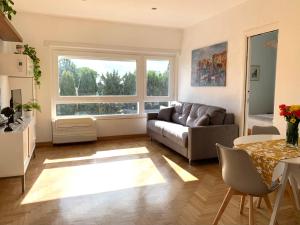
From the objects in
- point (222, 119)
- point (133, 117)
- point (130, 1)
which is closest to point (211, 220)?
point (222, 119)

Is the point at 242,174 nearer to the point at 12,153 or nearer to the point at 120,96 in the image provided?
the point at 12,153

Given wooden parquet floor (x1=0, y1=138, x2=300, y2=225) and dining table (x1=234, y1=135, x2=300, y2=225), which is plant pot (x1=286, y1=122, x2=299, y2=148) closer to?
dining table (x1=234, y1=135, x2=300, y2=225)

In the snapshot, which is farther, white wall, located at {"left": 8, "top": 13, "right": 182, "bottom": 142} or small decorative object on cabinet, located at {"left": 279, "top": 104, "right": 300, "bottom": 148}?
white wall, located at {"left": 8, "top": 13, "right": 182, "bottom": 142}

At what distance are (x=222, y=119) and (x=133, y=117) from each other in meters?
2.38

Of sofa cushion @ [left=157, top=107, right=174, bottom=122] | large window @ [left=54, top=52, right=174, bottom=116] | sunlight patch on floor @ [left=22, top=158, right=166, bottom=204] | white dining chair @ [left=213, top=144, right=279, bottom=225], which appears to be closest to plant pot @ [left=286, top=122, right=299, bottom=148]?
white dining chair @ [left=213, top=144, right=279, bottom=225]

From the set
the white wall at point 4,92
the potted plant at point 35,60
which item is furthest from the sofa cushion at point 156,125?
the white wall at point 4,92

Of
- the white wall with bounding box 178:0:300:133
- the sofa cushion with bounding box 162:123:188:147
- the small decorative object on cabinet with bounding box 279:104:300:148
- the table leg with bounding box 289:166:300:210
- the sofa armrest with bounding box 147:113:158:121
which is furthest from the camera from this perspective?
the sofa armrest with bounding box 147:113:158:121

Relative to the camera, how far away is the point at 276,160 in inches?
76.0

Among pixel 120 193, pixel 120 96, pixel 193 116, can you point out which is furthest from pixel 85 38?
pixel 120 193

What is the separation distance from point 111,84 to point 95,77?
1.32 feet

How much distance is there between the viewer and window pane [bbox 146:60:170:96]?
6168 millimetres

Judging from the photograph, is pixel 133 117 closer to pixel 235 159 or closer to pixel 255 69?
pixel 255 69

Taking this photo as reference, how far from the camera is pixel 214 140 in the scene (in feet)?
13.5

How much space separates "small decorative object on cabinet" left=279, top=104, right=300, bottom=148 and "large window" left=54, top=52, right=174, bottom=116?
410 cm
